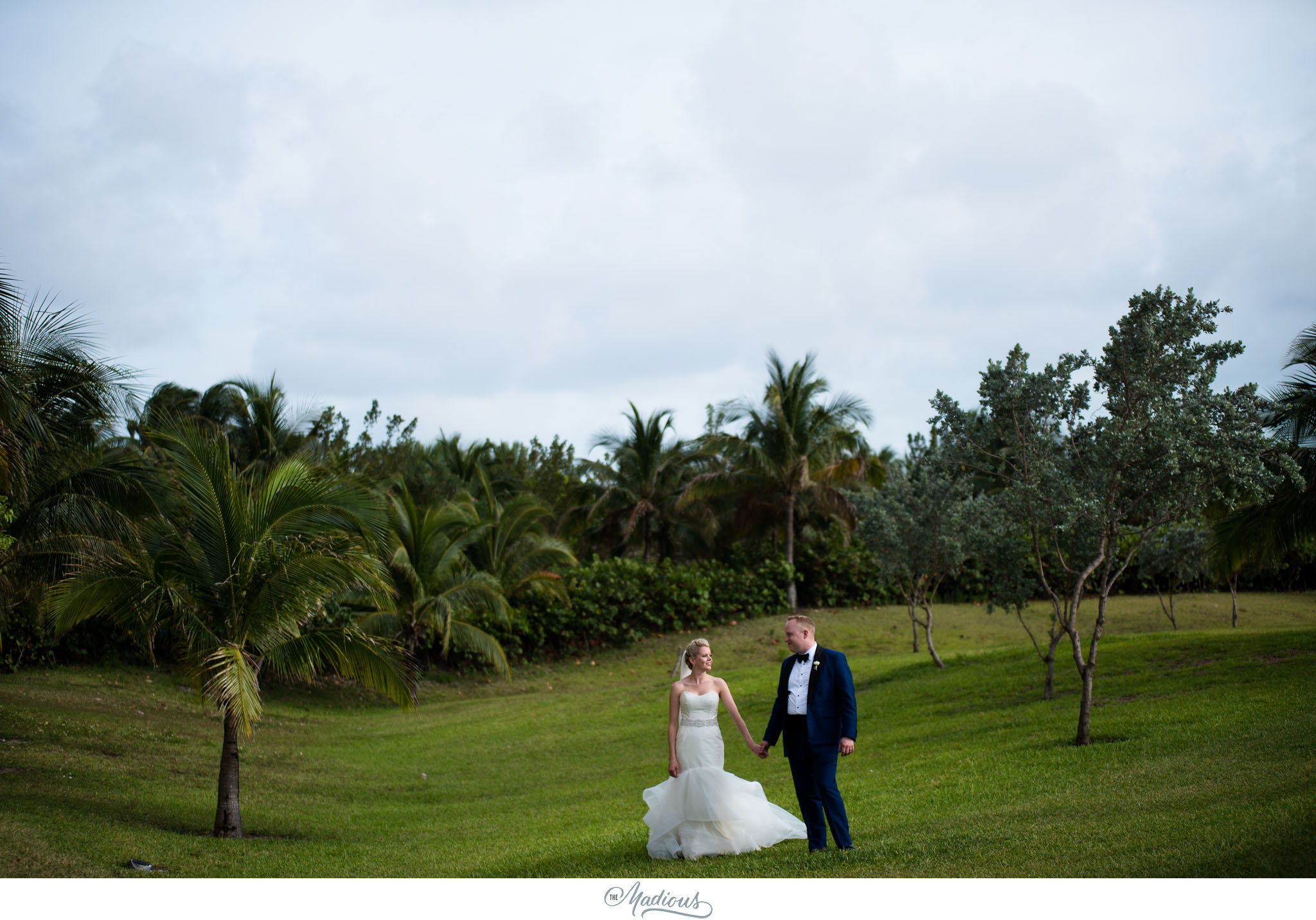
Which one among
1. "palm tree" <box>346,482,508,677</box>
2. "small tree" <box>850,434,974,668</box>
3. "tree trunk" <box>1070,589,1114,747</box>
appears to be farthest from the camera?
"palm tree" <box>346,482,508,677</box>

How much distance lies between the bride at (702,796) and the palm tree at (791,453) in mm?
23599

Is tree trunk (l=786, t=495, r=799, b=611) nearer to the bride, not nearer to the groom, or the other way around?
the bride

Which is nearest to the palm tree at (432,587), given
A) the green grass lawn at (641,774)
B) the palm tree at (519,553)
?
the green grass lawn at (641,774)

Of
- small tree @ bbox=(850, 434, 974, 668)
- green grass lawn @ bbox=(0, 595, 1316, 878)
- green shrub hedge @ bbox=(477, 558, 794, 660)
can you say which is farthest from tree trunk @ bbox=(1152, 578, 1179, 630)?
green shrub hedge @ bbox=(477, 558, 794, 660)

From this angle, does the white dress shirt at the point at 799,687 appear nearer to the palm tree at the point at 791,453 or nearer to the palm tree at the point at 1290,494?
the palm tree at the point at 1290,494

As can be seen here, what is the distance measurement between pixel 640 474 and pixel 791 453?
5.68 m

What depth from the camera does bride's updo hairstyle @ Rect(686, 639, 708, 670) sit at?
727cm

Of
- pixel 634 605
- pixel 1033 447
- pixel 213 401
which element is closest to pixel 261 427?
pixel 213 401

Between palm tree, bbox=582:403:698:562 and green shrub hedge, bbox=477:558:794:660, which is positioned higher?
palm tree, bbox=582:403:698:562

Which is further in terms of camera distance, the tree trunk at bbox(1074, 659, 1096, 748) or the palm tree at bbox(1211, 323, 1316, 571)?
the palm tree at bbox(1211, 323, 1316, 571)

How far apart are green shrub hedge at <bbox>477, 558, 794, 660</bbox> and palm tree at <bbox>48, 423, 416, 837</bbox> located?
50.7ft

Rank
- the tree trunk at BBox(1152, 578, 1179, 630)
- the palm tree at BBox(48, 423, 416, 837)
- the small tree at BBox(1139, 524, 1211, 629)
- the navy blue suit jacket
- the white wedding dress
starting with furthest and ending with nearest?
the tree trunk at BBox(1152, 578, 1179, 630)
the small tree at BBox(1139, 524, 1211, 629)
the palm tree at BBox(48, 423, 416, 837)
the white wedding dress
the navy blue suit jacket

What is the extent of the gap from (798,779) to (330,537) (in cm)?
619

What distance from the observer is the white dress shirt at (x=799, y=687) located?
692 centimetres
